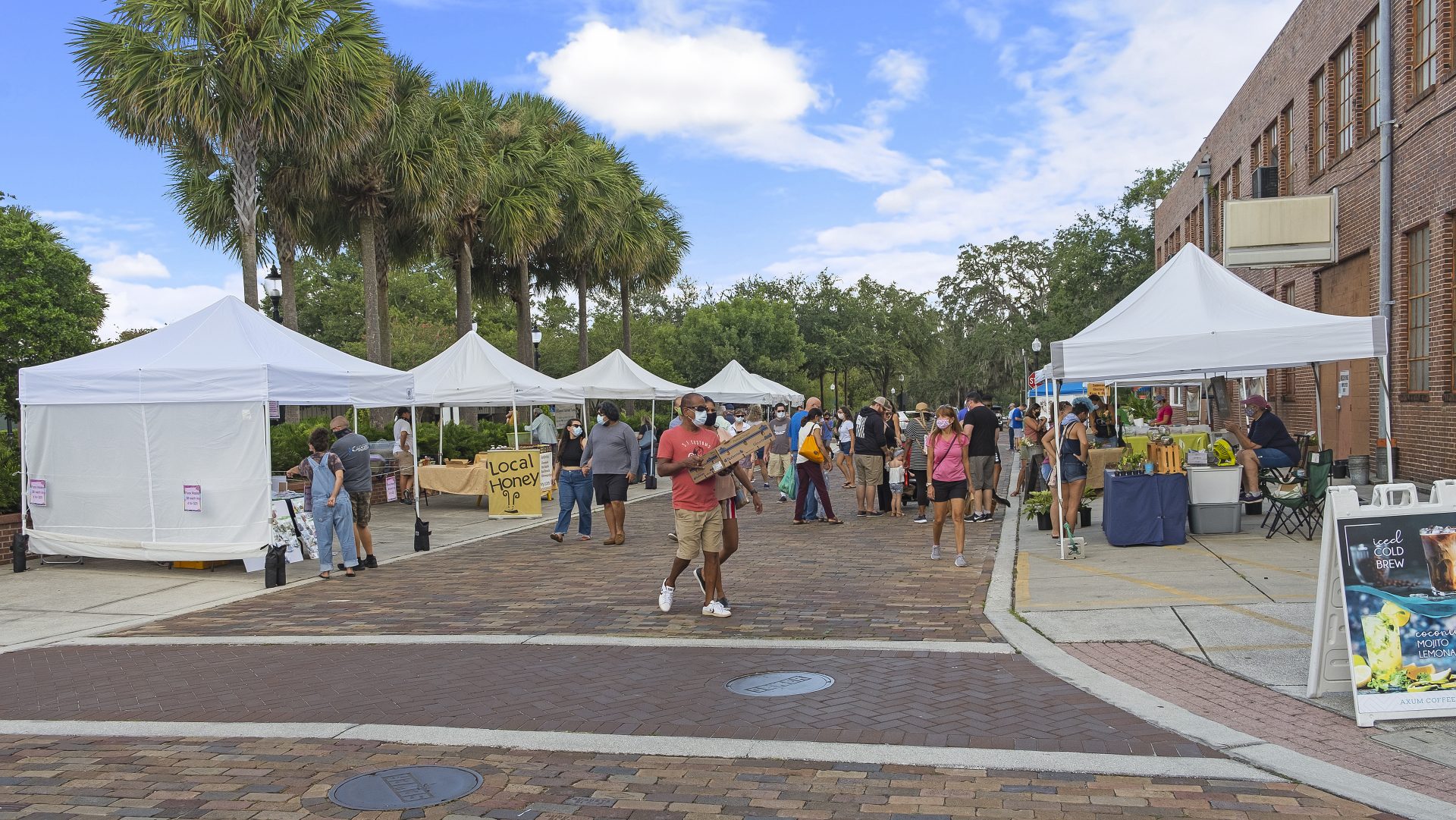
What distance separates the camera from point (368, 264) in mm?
22469

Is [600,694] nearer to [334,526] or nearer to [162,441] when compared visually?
[334,526]

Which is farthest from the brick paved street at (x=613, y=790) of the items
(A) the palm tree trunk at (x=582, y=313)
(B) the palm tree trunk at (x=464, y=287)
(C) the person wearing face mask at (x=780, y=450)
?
(A) the palm tree trunk at (x=582, y=313)

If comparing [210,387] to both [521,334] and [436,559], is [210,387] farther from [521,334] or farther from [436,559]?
[521,334]

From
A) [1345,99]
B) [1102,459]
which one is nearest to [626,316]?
[1345,99]

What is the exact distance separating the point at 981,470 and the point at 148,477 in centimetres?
1031

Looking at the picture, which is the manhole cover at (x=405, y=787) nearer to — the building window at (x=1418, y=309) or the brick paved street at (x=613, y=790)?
the brick paved street at (x=613, y=790)

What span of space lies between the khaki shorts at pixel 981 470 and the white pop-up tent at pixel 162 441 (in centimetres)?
830

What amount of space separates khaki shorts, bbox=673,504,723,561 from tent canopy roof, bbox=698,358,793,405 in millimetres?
20932

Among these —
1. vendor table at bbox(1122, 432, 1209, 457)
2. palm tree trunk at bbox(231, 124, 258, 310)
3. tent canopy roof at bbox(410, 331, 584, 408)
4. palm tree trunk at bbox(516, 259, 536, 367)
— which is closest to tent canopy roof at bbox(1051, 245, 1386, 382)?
vendor table at bbox(1122, 432, 1209, 457)

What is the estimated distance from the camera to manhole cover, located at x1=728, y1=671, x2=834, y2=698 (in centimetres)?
627

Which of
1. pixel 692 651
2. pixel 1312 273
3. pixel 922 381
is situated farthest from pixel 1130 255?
pixel 692 651

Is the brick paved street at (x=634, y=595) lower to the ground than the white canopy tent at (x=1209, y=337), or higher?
lower

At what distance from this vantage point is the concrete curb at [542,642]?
739 cm

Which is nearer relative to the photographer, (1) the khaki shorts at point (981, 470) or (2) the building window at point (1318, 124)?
(1) the khaki shorts at point (981, 470)
